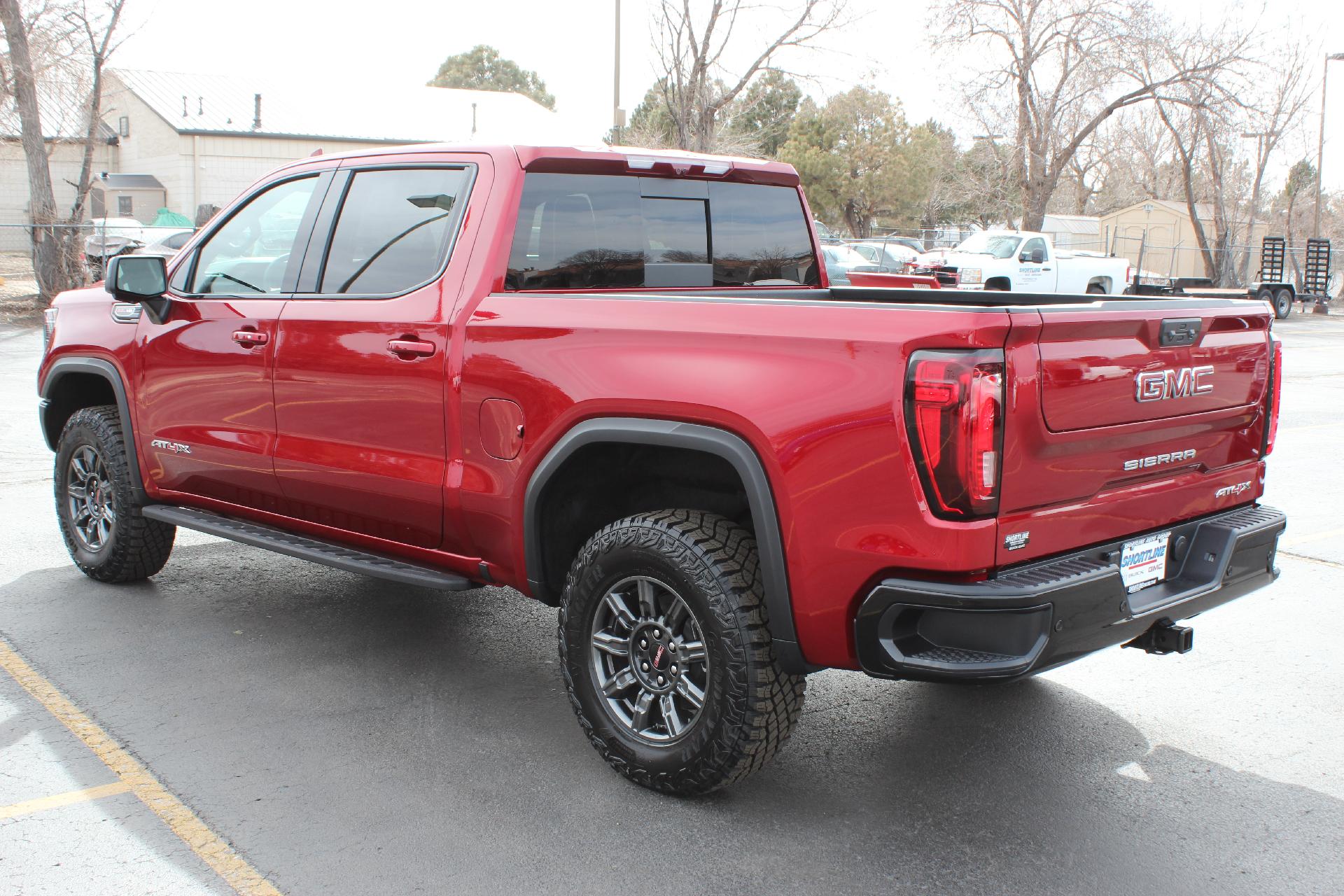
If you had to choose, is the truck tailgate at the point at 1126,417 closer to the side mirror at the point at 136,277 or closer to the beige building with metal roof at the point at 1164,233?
the side mirror at the point at 136,277

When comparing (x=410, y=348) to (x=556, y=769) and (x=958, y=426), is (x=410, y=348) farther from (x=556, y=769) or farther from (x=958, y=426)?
(x=958, y=426)

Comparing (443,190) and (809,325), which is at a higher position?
(443,190)

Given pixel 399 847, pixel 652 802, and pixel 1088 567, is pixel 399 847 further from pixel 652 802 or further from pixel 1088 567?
pixel 1088 567

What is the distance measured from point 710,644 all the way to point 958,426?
978 mm

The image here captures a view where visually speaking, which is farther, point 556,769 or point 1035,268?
point 1035,268

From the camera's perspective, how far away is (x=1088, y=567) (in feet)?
10.5

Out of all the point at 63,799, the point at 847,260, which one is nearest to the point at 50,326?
the point at 63,799

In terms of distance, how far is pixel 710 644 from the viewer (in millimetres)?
3471

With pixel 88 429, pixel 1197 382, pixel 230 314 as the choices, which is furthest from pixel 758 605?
pixel 88 429

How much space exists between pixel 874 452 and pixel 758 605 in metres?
0.62

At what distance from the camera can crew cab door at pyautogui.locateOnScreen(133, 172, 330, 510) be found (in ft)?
15.8

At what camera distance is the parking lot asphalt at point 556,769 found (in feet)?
10.7

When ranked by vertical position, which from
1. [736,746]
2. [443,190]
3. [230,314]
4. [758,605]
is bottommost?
[736,746]

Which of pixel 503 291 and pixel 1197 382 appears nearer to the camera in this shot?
pixel 1197 382
